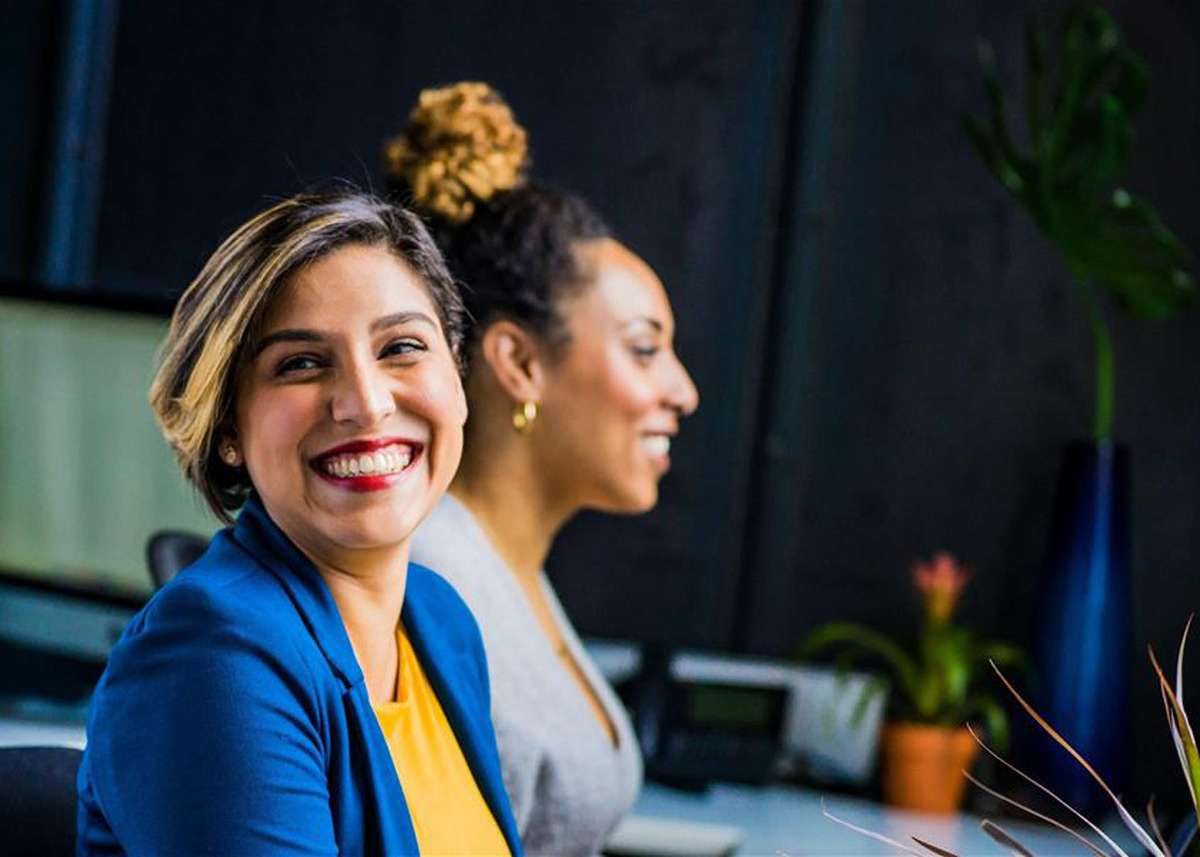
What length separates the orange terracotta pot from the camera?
2492 mm

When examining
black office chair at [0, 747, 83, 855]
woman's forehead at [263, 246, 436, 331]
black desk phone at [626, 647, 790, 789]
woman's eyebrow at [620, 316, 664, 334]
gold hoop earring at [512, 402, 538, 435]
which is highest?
woman's forehead at [263, 246, 436, 331]

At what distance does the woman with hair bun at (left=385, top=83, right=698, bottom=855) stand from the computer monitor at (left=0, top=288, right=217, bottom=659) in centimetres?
70

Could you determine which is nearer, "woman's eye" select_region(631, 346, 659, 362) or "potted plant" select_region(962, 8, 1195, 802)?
"woman's eye" select_region(631, 346, 659, 362)

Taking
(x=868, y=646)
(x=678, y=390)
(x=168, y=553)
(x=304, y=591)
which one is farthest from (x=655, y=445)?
(x=868, y=646)

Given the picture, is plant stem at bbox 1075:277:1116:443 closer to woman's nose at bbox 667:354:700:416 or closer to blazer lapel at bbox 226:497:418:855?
woman's nose at bbox 667:354:700:416

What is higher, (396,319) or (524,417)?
(396,319)

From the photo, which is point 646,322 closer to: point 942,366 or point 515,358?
point 515,358

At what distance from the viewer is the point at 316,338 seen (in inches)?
48.1

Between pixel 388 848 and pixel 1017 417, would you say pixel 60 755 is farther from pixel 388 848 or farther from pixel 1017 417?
pixel 1017 417

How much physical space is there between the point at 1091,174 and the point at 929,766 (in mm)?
925

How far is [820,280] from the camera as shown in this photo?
9.17 ft

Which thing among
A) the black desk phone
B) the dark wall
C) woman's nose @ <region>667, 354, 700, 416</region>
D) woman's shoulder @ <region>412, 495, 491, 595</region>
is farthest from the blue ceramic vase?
woman's shoulder @ <region>412, 495, 491, 595</region>

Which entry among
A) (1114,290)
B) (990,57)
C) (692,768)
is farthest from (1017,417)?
(692,768)

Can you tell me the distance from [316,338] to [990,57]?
1820 mm
